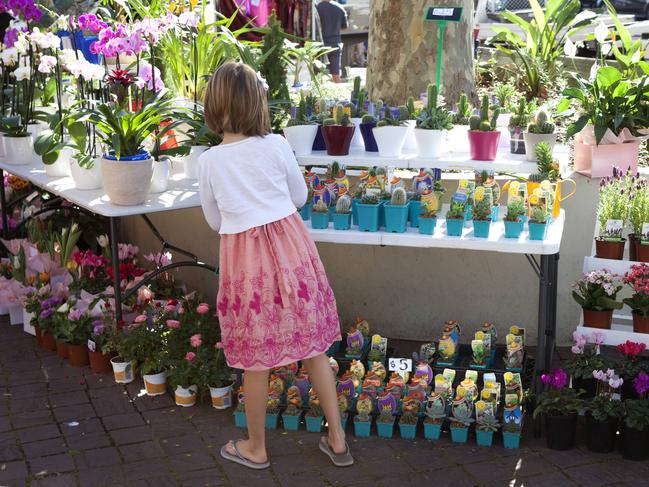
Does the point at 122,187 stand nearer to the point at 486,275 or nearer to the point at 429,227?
the point at 429,227

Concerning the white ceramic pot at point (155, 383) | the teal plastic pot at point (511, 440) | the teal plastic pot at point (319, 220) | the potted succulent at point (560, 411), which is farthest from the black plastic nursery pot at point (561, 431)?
the white ceramic pot at point (155, 383)

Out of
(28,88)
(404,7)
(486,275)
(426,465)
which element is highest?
(404,7)

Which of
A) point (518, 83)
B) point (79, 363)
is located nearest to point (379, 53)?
point (518, 83)

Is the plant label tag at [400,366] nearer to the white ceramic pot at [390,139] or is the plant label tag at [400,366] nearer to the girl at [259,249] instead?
the girl at [259,249]

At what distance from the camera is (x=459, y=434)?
3939 millimetres

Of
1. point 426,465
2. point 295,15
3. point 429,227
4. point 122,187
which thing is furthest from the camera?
point 295,15

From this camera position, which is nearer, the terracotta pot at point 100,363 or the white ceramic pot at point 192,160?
the terracotta pot at point 100,363

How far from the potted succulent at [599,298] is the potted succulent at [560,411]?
343 millimetres

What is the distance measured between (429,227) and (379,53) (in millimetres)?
2974

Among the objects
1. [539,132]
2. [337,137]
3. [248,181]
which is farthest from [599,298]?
[248,181]

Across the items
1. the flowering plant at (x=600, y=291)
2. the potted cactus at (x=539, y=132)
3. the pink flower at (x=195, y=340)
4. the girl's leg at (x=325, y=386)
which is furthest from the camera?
the pink flower at (x=195, y=340)

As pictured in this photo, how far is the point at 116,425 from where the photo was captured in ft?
13.8

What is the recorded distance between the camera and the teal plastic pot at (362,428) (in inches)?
158

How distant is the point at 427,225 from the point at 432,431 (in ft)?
2.98
